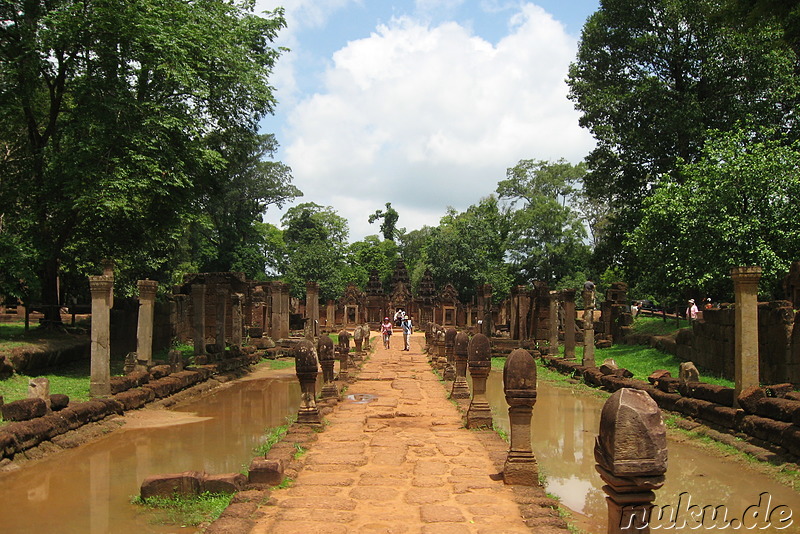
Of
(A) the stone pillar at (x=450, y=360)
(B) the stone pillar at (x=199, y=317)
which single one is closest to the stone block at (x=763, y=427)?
(A) the stone pillar at (x=450, y=360)

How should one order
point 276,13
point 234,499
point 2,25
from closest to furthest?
point 234,499 < point 2,25 < point 276,13

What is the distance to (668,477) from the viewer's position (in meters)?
8.43

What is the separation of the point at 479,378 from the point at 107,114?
11.7 m

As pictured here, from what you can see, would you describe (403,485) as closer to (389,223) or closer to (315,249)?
(315,249)

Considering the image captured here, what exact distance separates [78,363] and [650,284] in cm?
1928

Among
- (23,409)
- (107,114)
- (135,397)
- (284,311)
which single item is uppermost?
(107,114)

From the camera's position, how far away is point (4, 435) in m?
8.45

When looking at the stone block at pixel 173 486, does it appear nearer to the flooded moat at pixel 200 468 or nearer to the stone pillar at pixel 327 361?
the flooded moat at pixel 200 468

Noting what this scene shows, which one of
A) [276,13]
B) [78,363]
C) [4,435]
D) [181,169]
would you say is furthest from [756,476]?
[276,13]

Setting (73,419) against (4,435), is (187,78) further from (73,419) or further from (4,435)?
(4,435)

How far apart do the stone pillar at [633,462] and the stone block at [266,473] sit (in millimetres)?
3850

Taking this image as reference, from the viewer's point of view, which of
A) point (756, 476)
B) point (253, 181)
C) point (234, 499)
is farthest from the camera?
point (253, 181)

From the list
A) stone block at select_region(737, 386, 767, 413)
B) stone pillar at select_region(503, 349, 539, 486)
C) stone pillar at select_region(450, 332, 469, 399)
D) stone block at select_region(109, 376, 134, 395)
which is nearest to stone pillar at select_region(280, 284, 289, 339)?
stone block at select_region(109, 376, 134, 395)

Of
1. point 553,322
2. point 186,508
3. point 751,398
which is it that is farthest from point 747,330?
point 553,322
